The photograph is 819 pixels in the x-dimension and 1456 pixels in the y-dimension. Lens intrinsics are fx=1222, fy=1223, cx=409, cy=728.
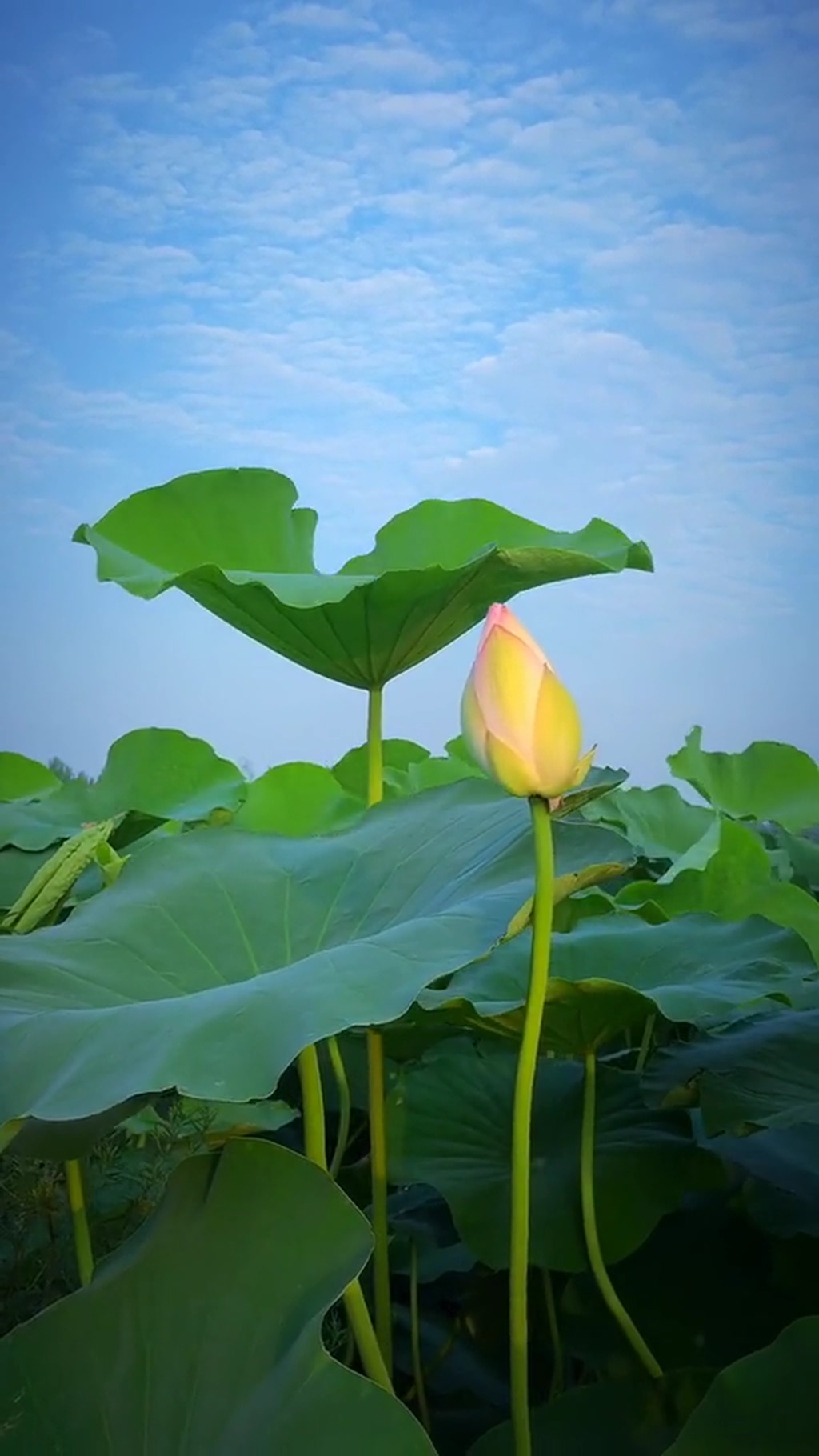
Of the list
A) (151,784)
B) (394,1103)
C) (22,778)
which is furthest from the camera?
(22,778)

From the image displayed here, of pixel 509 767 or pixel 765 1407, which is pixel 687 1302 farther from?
pixel 509 767

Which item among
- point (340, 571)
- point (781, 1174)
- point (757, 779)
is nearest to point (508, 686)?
point (781, 1174)

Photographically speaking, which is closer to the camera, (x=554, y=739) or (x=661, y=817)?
(x=554, y=739)

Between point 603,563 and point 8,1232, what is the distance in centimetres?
52

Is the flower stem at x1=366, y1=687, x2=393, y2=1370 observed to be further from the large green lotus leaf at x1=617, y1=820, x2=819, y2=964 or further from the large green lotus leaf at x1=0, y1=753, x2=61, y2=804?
the large green lotus leaf at x1=0, y1=753, x2=61, y2=804

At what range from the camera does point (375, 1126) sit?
644mm

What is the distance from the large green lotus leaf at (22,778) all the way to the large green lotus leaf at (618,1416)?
1.32 m

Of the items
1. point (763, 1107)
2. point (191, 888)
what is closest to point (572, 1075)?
point (763, 1107)

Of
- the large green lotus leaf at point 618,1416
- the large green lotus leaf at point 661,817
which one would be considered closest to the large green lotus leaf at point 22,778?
the large green lotus leaf at point 661,817

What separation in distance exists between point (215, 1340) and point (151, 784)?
44.3 inches

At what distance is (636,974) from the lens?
0.70 meters

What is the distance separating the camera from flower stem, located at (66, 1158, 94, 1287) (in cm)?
56

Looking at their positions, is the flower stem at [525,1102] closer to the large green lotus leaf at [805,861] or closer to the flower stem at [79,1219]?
the flower stem at [79,1219]

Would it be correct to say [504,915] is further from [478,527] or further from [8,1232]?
[478,527]
